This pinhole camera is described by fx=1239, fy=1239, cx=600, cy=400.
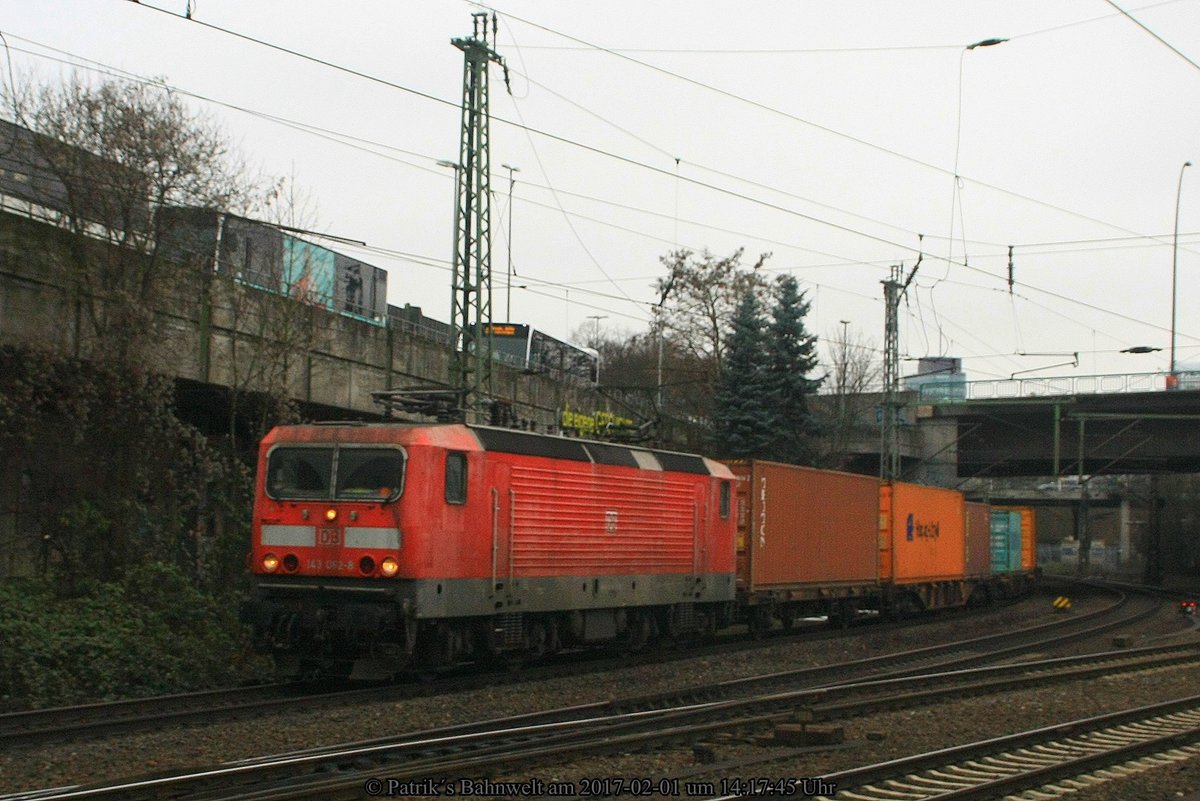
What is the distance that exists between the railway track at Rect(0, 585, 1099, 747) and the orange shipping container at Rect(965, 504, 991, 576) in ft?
60.2

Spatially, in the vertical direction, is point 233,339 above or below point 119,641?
above

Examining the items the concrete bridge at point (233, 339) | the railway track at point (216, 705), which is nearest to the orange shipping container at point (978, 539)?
the concrete bridge at point (233, 339)

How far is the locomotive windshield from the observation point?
14.6 meters

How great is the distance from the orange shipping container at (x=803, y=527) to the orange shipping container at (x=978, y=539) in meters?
8.54

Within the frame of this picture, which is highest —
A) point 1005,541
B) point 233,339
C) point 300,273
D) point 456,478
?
point 300,273

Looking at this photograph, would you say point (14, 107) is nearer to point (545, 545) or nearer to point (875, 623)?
point (545, 545)

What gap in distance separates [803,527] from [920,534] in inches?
278

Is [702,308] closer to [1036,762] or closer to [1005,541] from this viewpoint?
[1005,541]

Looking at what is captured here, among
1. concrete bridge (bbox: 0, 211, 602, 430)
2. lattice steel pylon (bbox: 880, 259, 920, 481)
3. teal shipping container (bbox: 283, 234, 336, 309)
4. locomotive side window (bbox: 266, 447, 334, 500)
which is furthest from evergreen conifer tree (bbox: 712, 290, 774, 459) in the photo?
locomotive side window (bbox: 266, 447, 334, 500)

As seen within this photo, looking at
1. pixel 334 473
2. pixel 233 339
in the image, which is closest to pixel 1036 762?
pixel 334 473

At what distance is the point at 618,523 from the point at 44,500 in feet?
28.4

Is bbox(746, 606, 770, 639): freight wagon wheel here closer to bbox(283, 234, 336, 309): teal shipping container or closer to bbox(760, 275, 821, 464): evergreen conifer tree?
bbox(283, 234, 336, 309): teal shipping container

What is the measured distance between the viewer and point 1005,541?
4078 centimetres

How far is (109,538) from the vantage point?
18.3 meters
